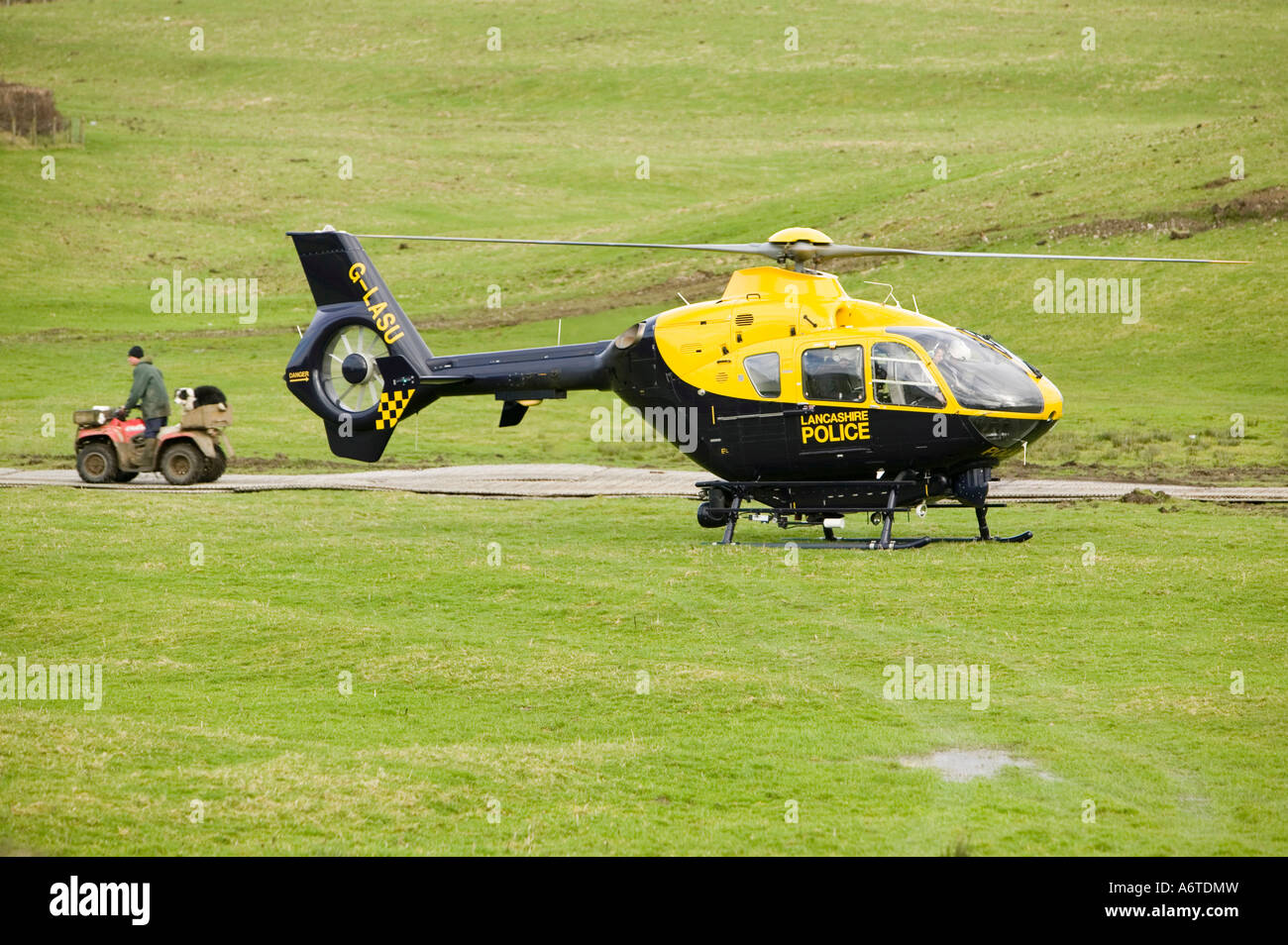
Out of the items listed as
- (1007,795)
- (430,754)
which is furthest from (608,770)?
(1007,795)

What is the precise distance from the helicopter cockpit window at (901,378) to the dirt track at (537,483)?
642cm

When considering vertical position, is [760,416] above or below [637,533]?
above

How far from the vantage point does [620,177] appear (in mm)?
78938

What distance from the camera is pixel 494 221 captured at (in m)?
69.7

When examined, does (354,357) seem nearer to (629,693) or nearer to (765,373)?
(765,373)

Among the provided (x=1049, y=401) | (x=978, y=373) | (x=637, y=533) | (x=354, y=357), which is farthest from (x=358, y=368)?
(x=1049, y=401)

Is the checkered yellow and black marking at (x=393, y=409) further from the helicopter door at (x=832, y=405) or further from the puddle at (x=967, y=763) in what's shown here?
the puddle at (x=967, y=763)

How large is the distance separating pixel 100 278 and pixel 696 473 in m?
39.6

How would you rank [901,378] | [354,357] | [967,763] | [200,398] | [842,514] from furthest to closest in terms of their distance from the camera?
[200,398], [354,357], [842,514], [901,378], [967,763]

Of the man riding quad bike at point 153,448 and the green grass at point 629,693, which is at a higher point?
the man riding quad bike at point 153,448

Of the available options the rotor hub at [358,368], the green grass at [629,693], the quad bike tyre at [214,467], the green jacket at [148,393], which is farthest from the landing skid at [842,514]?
the green jacket at [148,393]

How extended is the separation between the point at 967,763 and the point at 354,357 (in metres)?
14.6

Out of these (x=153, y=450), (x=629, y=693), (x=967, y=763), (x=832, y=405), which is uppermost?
(x=832, y=405)

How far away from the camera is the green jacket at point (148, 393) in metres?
27.1
